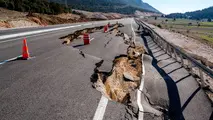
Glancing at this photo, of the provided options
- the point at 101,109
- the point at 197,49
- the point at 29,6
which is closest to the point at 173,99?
the point at 101,109

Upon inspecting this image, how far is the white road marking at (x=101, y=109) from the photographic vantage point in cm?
411

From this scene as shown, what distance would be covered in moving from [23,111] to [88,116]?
4.06ft

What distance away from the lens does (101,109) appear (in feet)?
14.6

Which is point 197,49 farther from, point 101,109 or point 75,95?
point 101,109

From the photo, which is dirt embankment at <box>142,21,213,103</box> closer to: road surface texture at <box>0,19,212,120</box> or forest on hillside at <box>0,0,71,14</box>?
road surface texture at <box>0,19,212,120</box>

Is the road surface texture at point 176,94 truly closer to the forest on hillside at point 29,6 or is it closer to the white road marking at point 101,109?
the white road marking at point 101,109

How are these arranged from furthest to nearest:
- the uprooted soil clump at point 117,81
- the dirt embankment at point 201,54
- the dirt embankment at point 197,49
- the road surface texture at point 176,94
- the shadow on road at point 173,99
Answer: the dirt embankment at point 197,49 < the dirt embankment at point 201,54 < the uprooted soil clump at point 117,81 < the road surface texture at point 176,94 < the shadow on road at point 173,99

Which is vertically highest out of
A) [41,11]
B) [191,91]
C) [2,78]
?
[2,78]

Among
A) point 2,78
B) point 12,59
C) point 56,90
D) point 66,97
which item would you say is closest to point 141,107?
point 66,97

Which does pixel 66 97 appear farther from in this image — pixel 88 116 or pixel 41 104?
pixel 88 116

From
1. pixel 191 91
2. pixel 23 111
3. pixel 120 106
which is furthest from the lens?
pixel 191 91

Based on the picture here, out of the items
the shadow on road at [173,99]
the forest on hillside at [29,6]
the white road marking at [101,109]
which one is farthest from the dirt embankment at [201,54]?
the forest on hillside at [29,6]

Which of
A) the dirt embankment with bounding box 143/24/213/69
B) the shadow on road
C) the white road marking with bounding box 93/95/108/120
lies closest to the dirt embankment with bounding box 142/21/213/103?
the dirt embankment with bounding box 143/24/213/69

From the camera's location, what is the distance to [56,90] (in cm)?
527
